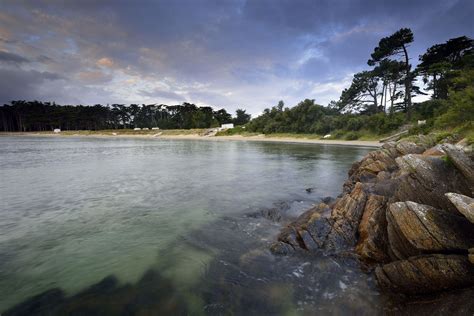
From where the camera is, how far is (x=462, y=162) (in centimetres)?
629

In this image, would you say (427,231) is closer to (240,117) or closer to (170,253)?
(170,253)

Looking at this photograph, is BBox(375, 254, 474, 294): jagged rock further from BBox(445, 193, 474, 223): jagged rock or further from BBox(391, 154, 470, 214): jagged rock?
BBox(391, 154, 470, 214): jagged rock


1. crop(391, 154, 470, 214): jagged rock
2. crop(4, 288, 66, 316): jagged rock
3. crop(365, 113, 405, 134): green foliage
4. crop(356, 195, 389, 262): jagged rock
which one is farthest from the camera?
crop(365, 113, 405, 134): green foliage

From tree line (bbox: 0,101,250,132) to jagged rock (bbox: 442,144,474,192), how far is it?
119 metres

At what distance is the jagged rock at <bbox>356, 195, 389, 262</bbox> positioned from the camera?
6.30m

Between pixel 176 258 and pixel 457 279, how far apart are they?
653cm

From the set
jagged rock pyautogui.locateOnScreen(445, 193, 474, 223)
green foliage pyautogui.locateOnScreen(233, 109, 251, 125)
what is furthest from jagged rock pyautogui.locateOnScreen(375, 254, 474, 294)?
green foliage pyautogui.locateOnScreen(233, 109, 251, 125)

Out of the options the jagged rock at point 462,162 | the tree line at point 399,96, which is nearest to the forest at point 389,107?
the tree line at point 399,96

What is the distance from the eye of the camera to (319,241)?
7352mm

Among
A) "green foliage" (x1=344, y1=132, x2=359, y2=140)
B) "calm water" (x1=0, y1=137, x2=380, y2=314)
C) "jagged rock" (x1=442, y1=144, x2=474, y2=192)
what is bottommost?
"calm water" (x1=0, y1=137, x2=380, y2=314)

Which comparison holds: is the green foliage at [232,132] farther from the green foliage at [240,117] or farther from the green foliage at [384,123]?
the green foliage at [384,123]

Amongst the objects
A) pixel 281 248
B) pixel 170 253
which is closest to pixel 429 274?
pixel 281 248

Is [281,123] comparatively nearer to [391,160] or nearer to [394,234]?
[391,160]

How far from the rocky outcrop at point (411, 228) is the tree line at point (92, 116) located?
118m
